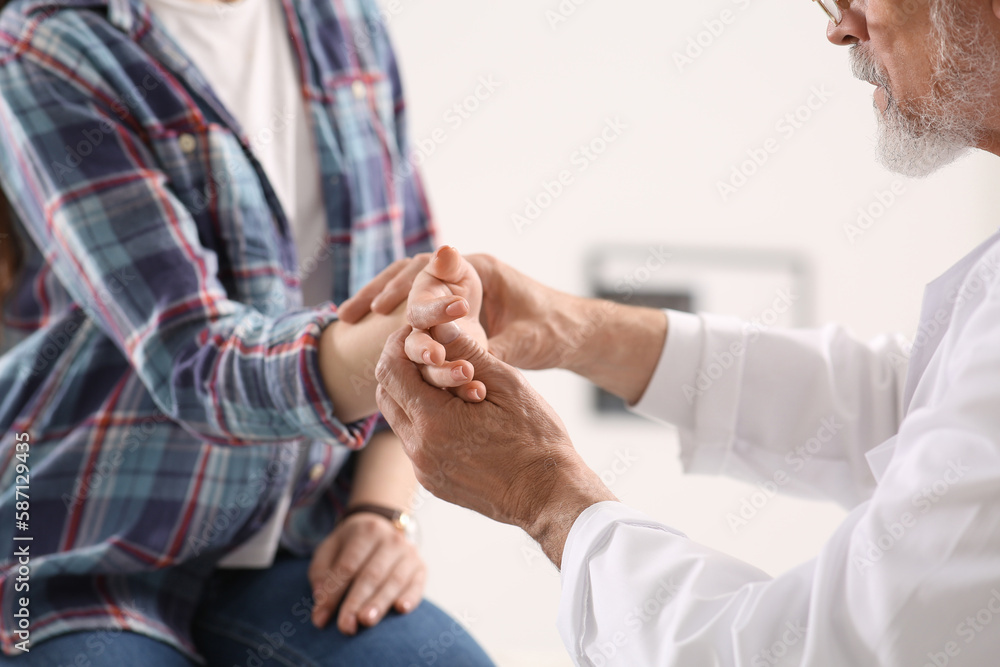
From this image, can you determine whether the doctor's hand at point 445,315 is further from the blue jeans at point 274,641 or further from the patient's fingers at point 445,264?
the blue jeans at point 274,641

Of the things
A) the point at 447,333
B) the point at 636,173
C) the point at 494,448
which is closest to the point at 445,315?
the point at 447,333

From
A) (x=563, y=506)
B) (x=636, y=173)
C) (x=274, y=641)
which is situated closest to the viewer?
(x=563, y=506)

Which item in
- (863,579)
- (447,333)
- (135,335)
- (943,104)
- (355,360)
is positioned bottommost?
(135,335)

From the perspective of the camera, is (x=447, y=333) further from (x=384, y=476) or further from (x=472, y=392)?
(x=384, y=476)

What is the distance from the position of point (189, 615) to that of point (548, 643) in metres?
1.86

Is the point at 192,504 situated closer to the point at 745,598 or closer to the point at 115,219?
the point at 115,219

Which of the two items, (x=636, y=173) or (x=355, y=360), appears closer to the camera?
(x=355, y=360)

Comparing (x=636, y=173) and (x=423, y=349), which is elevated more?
(x=423, y=349)

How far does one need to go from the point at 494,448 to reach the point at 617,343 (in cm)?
37

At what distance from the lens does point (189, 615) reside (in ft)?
3.29

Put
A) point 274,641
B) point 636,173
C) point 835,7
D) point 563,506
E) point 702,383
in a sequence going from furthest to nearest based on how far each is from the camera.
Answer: point 636,173, point 702,383, point 274,641, point 835,7, point 563,506

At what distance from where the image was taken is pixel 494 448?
752 millimetres

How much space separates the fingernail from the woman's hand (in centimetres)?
37

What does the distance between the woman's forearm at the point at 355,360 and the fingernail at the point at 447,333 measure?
8 cm
